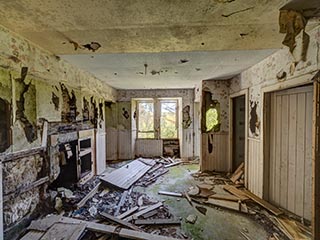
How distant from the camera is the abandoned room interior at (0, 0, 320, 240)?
2.04 meters

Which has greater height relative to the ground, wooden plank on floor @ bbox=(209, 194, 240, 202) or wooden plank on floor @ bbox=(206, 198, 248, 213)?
wooden plank on floor @ bbox=(209, 194, 240, 202)

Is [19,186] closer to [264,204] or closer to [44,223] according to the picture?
[44,223]

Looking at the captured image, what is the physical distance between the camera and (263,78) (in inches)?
146

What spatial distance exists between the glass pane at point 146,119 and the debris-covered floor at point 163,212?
2854mm

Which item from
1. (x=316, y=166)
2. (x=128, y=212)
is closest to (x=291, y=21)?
(x=316, y=166)

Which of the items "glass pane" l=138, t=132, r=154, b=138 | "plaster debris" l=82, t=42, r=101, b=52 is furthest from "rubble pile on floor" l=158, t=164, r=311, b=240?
"glass pane" l=138, t=132, r=154, b=138

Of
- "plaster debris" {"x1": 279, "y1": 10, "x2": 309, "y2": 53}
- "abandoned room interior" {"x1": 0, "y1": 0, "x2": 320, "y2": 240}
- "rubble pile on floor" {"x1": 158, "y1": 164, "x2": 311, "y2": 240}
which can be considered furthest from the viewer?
"rubble pile on floor" {"x1": 158, "y1": 164, "x2": 311, "y2": 240}

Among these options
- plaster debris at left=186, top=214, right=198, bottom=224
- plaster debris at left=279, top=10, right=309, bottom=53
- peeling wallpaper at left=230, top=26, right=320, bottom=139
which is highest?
plaster debris at left=279, top=10, right=309, bottom=53

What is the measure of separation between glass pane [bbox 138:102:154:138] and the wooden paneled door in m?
4.72

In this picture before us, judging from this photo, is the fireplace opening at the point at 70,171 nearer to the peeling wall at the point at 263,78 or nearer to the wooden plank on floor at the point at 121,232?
the wooden plank on floor at the point at 121,232

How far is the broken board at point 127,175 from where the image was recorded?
4.60m

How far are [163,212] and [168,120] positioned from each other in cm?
466

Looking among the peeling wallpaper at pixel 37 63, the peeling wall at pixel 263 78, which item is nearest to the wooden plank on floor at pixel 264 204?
the peeling wall at pixel 263 78

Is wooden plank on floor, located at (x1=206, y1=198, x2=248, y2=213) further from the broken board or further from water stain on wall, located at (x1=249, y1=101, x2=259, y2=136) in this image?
the broken board
